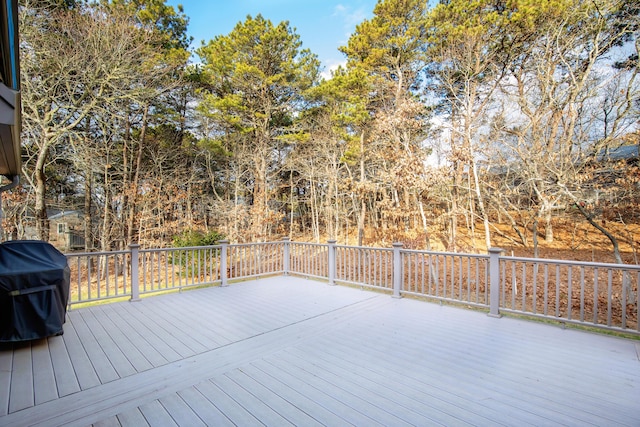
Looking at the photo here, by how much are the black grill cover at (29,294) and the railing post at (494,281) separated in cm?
524

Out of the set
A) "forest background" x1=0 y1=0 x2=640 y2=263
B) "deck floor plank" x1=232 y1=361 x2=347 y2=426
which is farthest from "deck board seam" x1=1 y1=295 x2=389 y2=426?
"forest background" x1=0 y1=0 x2=640 y2=263

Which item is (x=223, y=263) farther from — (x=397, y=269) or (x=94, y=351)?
(x=397, y=269)

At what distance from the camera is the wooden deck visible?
6.63 feet

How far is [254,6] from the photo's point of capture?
34.6 ft

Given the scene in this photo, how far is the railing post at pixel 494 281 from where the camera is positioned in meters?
4.00

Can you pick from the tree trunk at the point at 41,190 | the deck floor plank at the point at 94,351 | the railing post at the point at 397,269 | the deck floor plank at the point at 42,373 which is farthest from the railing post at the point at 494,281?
the tree trunk at the point at 41,190

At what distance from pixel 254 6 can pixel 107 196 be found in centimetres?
837

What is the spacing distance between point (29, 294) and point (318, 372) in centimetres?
306

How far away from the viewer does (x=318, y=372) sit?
2598 millimetres

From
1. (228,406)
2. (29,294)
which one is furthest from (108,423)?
(29,294)

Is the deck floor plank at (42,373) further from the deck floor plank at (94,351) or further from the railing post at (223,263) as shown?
the railing post at (223,263)

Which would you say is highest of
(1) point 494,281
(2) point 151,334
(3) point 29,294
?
(3) point 29,294

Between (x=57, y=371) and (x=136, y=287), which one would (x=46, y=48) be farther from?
(x=57, y=371)

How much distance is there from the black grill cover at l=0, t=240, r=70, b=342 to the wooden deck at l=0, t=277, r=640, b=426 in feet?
0.72
